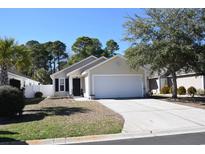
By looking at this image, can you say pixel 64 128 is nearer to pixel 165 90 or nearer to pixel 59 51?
pixel 165 90

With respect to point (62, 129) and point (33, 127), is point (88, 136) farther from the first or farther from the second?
point (33, 127)

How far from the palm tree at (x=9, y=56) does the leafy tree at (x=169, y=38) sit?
9461mm

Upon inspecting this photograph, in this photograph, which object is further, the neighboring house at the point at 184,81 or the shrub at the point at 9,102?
the neighboring house at the point at 184,81

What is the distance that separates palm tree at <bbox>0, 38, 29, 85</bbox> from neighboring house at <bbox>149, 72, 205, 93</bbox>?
1193cm

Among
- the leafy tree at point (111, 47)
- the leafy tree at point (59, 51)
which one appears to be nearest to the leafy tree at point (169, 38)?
the leafy tree at point (111, 47)

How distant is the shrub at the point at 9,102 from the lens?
663 inches

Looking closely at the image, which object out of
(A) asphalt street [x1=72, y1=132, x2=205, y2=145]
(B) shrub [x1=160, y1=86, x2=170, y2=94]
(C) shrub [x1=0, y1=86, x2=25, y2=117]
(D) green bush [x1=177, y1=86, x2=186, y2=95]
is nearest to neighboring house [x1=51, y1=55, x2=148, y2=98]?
(D) green bush [x1=177, y1=86, x2=186, y2=95]

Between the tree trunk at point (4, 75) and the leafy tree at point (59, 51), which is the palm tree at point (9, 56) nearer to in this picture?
the tree trunk at point (4, 75)

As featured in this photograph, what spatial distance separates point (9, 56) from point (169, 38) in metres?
13.0

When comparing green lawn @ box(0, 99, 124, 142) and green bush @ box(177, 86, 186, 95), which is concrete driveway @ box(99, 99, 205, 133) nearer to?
green lawn @ box(0, 99, 124, 142)

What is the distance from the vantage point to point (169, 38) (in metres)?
24.2

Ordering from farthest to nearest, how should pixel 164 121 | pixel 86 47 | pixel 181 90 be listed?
pixel 86 47, pixel 181 90, pixel 164 121

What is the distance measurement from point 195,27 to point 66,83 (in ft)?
58.8

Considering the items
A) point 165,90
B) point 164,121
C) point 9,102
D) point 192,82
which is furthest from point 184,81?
point 9,102
